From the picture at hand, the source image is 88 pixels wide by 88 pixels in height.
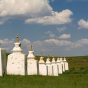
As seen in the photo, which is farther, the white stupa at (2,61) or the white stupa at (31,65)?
the white stupa at (31,65)

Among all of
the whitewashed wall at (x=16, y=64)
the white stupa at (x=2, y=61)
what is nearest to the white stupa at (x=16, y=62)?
the whitewashed wall at (x=16, y=64)

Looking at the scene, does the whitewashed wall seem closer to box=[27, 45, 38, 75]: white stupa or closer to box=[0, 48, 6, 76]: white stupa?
box=[0, 48, 6, 76]: white stupa

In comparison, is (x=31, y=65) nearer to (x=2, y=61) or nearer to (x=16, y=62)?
(x=16, y=62)

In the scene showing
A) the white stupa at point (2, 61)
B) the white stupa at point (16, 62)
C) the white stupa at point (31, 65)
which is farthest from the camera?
the white stupa at point (31, 65)

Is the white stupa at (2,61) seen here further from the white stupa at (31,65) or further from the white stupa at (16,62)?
the white stupa at (31,65)

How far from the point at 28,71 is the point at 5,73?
3.40m

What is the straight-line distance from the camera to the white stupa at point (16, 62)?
30922mm

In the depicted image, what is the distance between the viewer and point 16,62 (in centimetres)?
3108

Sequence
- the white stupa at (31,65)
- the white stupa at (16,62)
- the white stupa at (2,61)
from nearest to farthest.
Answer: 1. the white stupa at (2,61)
2. the white stupa at (16,62)
3. the white stupa at (31,65)

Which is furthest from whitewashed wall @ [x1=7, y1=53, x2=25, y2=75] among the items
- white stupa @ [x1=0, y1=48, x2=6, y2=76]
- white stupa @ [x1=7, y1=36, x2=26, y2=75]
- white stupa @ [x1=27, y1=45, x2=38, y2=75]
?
white stupa @ [x1=27, y1=45, x2=38, y2=75]

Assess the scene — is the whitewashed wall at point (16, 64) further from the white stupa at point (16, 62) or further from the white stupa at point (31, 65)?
the white stupa at point (31, 65)

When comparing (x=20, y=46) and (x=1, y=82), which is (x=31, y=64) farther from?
(x=1, y=82)

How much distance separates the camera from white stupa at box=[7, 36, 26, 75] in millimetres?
30922

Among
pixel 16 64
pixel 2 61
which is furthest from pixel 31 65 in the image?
pixel 2 61
